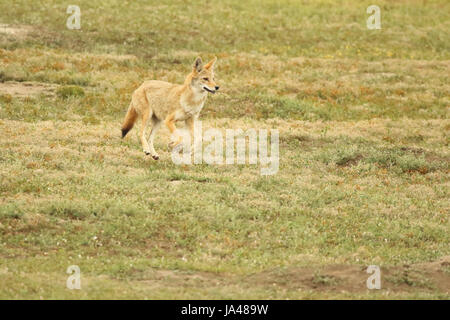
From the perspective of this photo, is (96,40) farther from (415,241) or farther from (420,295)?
(420,295)

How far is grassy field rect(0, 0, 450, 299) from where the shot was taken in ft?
40.0

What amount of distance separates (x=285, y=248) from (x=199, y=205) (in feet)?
8.18

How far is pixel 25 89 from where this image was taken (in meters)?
27.1

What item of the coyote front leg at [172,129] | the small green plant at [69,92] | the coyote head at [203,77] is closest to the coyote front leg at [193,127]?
the coyote front leg at [172,129]

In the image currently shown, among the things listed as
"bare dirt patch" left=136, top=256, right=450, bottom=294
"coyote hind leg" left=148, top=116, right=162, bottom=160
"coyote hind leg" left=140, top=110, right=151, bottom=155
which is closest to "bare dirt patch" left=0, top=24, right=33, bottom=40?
"coyote hind leg" left=148, top=116, right=162, bottom=160

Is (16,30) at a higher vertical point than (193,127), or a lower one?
higher

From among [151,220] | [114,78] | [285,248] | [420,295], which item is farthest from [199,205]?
[114,78]

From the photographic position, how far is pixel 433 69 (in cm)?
3484

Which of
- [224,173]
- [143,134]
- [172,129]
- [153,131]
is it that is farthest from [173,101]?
[224,173]

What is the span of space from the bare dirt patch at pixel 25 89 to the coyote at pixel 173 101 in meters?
7.96

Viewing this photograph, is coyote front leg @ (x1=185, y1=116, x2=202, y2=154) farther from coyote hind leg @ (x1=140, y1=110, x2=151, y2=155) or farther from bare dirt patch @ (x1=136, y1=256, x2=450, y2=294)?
bare dirt patch @ (x1=136, y1=256, x2=450, y2=294)

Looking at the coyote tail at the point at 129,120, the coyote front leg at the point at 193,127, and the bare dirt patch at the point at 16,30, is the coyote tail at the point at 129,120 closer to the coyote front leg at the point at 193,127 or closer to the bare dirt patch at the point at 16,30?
the coyote front leg at the point at 193,127

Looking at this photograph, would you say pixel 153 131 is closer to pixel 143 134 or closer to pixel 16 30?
pixel 143 134

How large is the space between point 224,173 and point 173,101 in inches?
90.2
